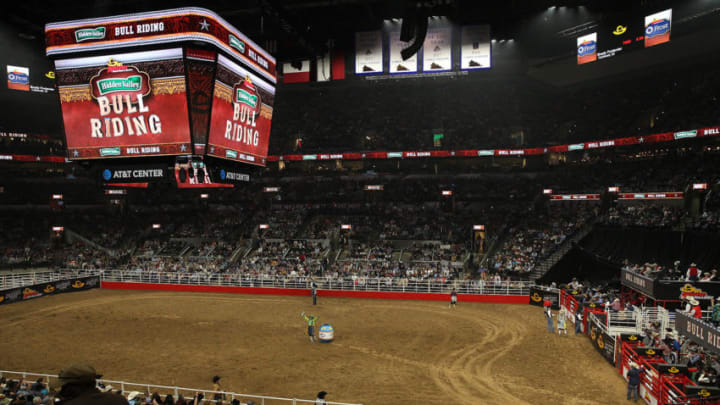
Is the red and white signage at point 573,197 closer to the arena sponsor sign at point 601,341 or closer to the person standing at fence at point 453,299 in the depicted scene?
the person standing at fence at point 453,299

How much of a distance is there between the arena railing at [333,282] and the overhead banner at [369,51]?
46.8 ft

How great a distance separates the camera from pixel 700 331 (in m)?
10.6

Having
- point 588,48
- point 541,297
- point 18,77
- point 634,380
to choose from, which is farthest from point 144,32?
point 18,77

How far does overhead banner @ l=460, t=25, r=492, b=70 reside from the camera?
89.0 feet

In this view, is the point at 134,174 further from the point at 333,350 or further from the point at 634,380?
the point at 634,380

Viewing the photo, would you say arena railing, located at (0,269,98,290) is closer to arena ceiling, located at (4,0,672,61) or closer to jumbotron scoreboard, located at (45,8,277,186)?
arena ceiling, located at (4,0,672,61)

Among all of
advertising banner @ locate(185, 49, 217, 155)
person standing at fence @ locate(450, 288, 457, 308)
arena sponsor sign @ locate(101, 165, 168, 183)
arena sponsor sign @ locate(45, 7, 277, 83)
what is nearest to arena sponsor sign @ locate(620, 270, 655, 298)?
person standing at fence @ locate(450, 288, 457, 308)

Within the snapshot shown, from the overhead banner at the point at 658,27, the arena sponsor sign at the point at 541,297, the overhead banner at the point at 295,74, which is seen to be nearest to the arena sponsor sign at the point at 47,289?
the overhead banner at the point at 295,74

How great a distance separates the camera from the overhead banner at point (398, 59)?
2783 cm

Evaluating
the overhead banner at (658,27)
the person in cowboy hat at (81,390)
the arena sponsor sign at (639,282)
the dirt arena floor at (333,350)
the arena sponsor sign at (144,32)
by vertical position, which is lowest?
the dirt arena floor at (333,350)

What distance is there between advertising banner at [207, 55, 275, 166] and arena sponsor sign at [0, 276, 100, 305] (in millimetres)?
21872

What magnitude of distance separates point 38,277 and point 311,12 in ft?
96.0

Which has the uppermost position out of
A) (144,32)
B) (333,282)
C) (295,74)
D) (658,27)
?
(658,27)

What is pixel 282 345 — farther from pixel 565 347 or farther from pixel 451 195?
pixel 451 195
